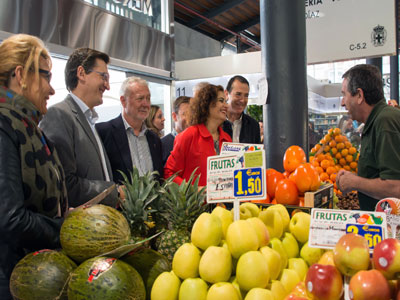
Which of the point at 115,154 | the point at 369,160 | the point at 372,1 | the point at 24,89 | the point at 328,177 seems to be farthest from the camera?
the point at 372,1

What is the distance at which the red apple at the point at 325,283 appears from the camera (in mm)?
974

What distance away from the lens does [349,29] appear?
4047 mm

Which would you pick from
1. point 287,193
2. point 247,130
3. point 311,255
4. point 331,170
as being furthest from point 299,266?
point 247,130

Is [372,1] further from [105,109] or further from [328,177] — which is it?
[105,109]

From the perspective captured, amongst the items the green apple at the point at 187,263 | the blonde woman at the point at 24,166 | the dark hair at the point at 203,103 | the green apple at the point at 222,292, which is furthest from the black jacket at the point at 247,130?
the green apple at the point at 222,292

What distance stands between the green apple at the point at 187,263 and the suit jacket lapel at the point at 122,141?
166cm

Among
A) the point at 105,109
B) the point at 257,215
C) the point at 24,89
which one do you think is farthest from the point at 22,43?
the point at 105,109

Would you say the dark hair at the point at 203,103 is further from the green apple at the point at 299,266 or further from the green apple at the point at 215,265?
the green apple at the point at 215,265

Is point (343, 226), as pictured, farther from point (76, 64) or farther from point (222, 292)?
point (76, 64)

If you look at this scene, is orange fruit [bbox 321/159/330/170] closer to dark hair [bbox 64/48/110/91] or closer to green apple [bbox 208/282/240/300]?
dark hair [bbox 64/48/110/91]

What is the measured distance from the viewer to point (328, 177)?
3562mm

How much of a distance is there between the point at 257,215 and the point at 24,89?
1169 mm

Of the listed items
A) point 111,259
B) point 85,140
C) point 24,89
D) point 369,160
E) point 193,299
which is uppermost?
point 24,89

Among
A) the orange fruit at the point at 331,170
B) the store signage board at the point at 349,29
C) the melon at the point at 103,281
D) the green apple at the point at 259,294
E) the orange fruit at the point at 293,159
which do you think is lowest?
the green apple at the point at 259,294
